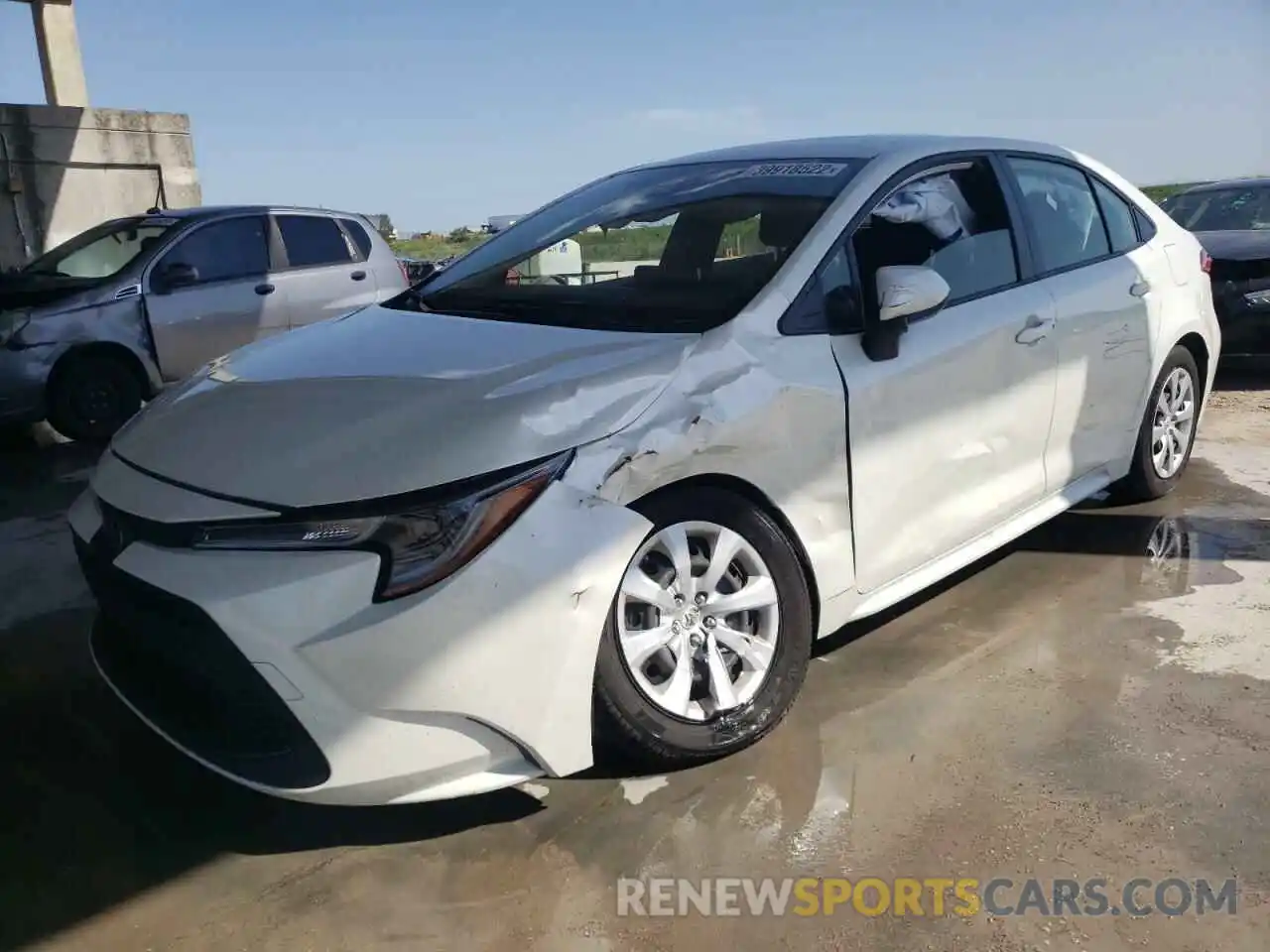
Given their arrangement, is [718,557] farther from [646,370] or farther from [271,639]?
[271,639]

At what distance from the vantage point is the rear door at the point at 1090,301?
3.79 meters

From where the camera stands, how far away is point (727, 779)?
271cm

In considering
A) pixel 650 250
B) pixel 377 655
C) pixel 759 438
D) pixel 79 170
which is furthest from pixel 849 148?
pixel 79 170

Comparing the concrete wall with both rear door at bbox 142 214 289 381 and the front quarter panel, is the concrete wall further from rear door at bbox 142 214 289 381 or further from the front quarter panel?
the front quarter panel

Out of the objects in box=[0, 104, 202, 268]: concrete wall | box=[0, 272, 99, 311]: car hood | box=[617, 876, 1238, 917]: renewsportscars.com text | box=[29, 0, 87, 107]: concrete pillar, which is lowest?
box=[617, 876, 1238, 917]: renewsportscars.com text

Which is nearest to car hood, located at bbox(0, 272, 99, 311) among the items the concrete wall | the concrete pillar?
the concrete wall

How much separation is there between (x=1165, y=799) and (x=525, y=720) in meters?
1.55

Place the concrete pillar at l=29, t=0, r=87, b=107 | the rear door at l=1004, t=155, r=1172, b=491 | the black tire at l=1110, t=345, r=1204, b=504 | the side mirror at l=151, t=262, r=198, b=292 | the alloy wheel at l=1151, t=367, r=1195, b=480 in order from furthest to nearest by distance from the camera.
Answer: the concrete pillar at l=29, t=0, r=87, b=107 → the side mirror at l=151, t=262, r=198, b=292 → the alloy wheel at l=1151, t=367, r=1195, b=480 → the black tire at l=1110, t=345, r=1204, b=504 → the rear door at l=1004, t=155, r=1172, b=491

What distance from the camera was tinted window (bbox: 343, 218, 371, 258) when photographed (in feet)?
27.7

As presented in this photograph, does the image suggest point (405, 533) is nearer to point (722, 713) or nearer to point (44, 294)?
point (722, 713)

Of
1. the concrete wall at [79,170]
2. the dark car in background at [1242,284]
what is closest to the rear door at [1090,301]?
the dark car in background at [1242,284]

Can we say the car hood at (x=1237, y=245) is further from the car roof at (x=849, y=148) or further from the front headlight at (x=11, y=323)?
the front headlight at (x=11, y=323)

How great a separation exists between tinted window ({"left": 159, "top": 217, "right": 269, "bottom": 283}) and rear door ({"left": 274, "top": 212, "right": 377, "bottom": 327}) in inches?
6.8

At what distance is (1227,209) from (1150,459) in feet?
17.3
